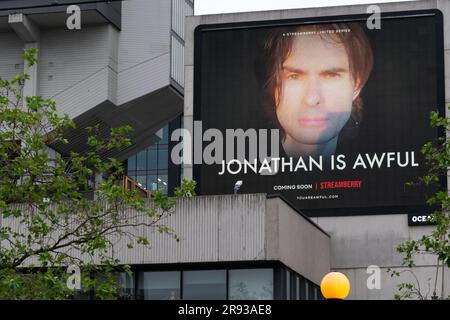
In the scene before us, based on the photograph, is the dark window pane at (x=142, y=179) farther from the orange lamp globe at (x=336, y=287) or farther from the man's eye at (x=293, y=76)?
the orange lamp globe at (x=336, y=287)

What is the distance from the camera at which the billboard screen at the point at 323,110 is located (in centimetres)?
4334

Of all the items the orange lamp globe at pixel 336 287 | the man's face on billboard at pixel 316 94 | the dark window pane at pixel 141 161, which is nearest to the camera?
the orange lamp globe at pixel 336 287

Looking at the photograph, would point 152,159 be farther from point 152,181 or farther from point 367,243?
point 367,243

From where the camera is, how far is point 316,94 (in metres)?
44.8

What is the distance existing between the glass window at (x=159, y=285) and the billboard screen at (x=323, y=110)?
10647mm

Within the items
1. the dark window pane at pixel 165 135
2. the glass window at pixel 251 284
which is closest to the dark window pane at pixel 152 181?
the dark window pane at pixel 165 135

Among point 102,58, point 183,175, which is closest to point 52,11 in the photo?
point 102,58

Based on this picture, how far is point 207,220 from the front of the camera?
3353 centimetres

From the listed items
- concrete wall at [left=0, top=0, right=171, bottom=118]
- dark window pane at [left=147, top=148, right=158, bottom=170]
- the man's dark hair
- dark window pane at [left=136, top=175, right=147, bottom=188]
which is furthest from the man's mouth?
dark window pane at [left=147, top=148, right=158, bottom=170]

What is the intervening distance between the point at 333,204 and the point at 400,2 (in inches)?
368

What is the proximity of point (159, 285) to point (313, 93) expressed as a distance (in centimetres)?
1416

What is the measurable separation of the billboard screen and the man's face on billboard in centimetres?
4
